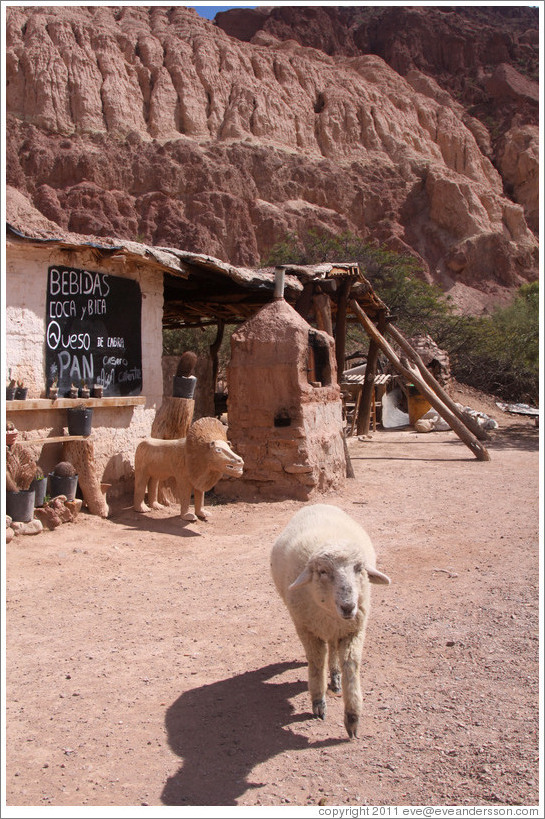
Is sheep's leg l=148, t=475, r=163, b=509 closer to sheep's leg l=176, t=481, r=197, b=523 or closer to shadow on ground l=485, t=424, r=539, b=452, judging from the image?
sheep's leg l=176, t=481, r=197, b=523

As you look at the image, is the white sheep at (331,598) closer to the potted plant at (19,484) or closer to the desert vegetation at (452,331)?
the potted plant at (19,484)

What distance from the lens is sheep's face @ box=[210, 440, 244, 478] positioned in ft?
23.0

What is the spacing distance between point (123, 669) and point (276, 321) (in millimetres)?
5610

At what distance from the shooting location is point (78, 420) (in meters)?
7.02

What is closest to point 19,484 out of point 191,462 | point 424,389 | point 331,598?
point 191,462

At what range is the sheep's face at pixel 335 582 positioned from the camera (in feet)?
9.54

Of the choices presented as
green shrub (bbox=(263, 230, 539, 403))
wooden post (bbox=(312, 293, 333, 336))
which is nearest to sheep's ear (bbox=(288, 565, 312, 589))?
wooden post (bbox=(312, 293, 333, 336))

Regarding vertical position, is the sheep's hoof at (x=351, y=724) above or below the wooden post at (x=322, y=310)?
below

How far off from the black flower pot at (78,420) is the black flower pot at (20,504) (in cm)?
97

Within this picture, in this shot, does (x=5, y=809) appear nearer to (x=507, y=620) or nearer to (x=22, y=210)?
(x=507, y=620)

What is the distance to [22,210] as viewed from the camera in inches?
1308

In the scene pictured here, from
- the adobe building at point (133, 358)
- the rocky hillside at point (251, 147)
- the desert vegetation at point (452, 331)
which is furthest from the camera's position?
the rocky hillside at point (251, 147)

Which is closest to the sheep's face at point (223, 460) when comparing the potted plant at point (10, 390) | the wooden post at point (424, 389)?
the potted plant at point (10, 390)

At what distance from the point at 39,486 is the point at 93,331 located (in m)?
2.07
